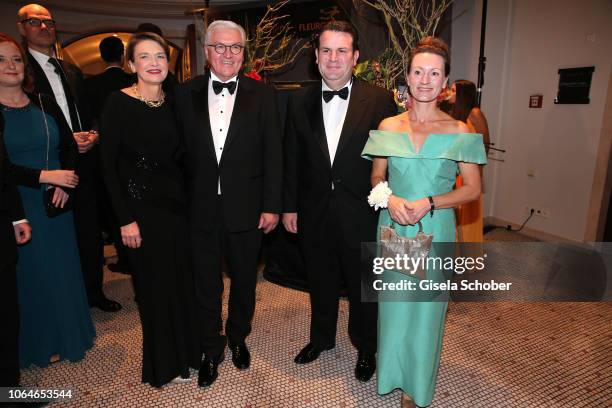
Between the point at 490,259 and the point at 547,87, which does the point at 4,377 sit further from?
the point at 547,87

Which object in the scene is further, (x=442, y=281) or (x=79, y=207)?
(x=79, y=207)

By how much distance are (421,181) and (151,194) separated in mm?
1369

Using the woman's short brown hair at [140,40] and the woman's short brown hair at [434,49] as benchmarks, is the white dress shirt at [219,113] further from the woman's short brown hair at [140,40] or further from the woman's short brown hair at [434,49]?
the woman's short brown hair at [434,49]

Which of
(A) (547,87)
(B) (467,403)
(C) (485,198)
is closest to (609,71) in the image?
(A) (547,87)

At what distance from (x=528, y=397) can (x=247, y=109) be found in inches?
90.4

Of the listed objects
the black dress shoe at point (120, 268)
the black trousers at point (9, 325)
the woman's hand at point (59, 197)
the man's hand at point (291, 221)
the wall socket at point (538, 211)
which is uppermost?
the woman's hand at point (59, 197)

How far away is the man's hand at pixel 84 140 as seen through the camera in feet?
9.83

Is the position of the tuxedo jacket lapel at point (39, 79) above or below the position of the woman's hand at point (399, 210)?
above

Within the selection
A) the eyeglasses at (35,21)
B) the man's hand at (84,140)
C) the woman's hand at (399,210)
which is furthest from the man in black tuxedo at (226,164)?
the eyeglasses at (35,21)

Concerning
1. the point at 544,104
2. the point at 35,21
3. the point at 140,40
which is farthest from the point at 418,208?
the point at 544,104

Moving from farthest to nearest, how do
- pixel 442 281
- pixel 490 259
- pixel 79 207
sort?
pixel 490 259
pixel 79 207
pixel 442 281

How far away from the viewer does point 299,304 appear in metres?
3.65

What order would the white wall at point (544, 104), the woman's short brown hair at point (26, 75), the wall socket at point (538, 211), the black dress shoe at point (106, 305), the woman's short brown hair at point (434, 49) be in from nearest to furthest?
the woman's short brown hair at point (434, 49), the woman's short brown hair at point (26, 75), the black dress shoe at point (106, 305), the white wall at point (544, 104), the wall socket at point (538, 211)

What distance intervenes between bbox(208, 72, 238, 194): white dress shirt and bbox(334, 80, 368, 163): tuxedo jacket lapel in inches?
24.8
